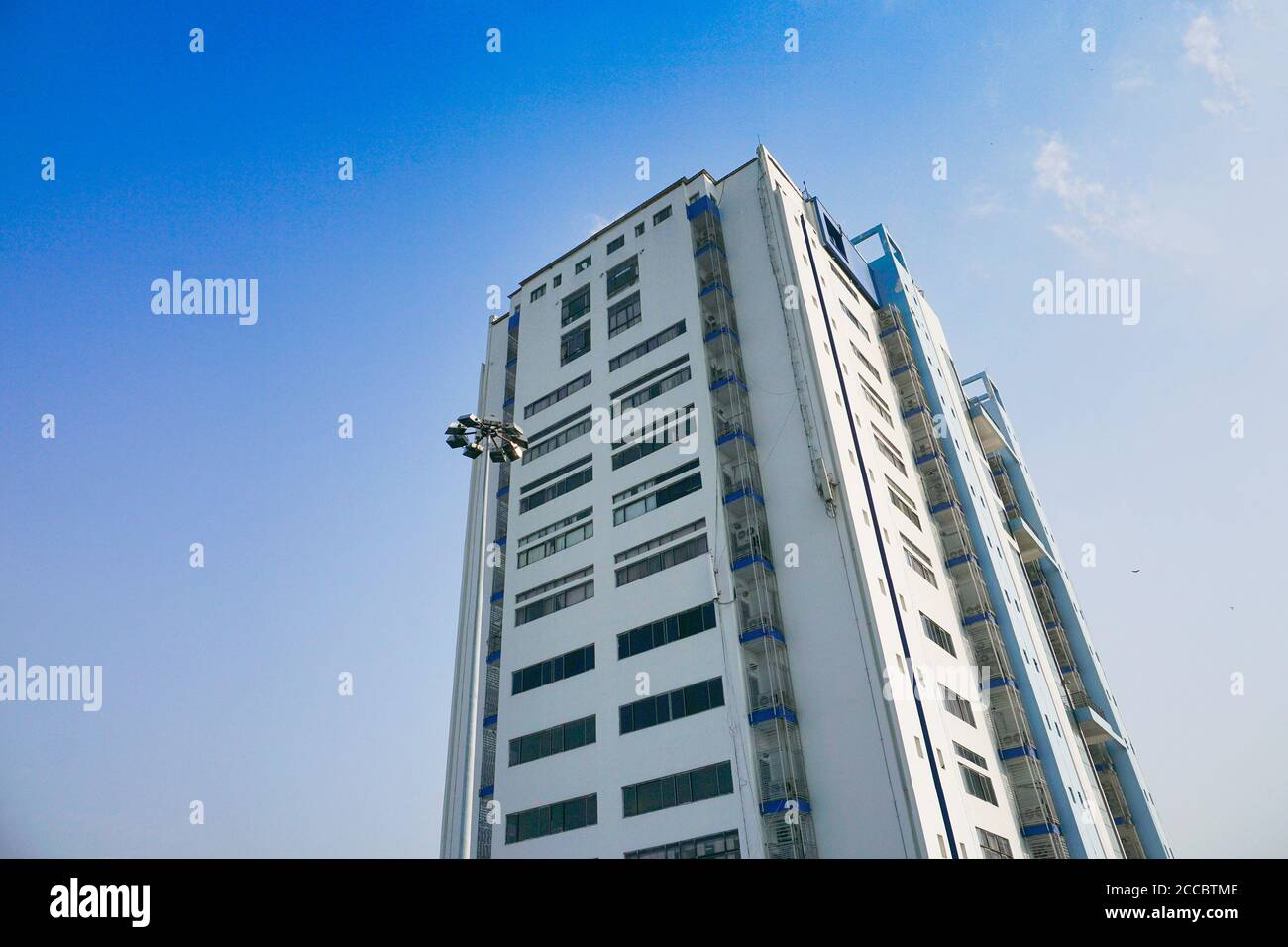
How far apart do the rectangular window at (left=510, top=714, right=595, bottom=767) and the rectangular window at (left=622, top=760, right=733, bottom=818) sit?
11.3ft

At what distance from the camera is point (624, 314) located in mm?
51531

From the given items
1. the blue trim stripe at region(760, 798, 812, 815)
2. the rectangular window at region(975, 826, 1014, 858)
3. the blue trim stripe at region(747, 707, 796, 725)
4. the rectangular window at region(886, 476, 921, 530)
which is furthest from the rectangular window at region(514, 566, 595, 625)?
the rectangular window at region(975, 826, 1014, 858)

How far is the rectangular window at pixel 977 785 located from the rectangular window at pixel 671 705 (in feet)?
33.2

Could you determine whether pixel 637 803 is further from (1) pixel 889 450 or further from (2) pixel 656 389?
(1) pixel 889 450

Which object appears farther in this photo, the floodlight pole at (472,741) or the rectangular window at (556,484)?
the rectangular window at (556,484)

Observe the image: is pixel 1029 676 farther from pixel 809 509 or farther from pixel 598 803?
pixel 598 803

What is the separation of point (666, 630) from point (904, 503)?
1585cm

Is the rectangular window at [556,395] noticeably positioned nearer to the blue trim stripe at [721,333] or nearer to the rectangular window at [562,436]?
the rectangular window at [562,436]

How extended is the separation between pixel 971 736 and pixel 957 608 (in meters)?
9.41

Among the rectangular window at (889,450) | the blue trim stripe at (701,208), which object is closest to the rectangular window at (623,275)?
the blue trim stripe at (701,208)

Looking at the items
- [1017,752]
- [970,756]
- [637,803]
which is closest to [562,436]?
[637,803]

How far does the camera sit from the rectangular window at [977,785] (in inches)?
1420

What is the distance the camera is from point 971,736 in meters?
38.9

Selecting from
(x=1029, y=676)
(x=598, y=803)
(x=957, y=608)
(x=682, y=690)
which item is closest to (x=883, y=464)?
(x=957, y=608)
